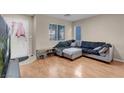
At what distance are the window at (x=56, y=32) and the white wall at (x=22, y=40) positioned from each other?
0.90 ft

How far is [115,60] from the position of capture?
1522 millimetres

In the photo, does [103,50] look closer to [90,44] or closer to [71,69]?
[90,44]

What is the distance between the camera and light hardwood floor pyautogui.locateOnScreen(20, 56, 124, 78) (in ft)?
4.83

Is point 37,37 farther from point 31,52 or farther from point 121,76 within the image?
point 121,76

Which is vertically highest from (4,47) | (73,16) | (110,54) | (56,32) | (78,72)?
(73,16)

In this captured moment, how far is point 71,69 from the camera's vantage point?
4.99 ft

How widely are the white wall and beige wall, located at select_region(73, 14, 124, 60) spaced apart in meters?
0.67

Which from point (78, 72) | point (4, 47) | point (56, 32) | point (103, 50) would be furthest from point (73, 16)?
point (4, 47)

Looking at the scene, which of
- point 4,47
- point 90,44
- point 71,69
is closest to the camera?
point 4,47

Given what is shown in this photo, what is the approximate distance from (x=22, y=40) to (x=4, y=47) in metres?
0.27

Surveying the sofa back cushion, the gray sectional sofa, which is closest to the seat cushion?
the gray sectional sofa

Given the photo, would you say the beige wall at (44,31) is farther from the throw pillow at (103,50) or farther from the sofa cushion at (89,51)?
the throw pillow at (103,50)

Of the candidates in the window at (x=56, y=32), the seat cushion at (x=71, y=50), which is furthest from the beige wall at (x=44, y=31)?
the seat cushion at (x=71, y=50)
